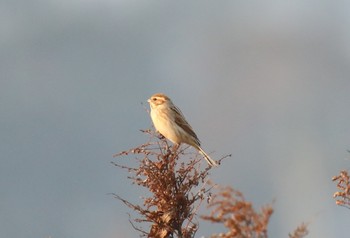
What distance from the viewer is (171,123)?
9.44 m

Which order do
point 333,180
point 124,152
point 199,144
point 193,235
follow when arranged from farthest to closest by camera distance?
point 199,144 < point 124,152 < point 193,235 < point 333,180

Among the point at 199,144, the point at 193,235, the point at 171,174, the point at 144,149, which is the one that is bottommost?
the point at 193,235

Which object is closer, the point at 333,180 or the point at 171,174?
the point at 333,180

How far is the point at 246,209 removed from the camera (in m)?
3.20

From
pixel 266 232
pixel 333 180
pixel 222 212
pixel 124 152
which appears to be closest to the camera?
pixel 266 232

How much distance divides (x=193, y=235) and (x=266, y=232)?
6.21 ft

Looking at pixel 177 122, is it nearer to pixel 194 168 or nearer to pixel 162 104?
pixel 162 104

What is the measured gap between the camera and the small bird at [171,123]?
367 inches

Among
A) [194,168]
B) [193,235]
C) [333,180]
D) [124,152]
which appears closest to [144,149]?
[124,152]

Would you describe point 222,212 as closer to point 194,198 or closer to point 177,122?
point 194,198

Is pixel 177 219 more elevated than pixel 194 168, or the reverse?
pixel 194 168

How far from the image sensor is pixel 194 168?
5191 millimetres

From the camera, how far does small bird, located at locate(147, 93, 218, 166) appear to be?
30.6 feet

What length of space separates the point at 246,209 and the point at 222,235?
0.16 metres
